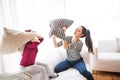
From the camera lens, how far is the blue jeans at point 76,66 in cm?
220

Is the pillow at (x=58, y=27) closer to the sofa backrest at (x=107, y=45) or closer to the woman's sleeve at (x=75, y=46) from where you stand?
the woman's sleeve at (x=75, y=46)

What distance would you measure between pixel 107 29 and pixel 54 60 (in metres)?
1.60

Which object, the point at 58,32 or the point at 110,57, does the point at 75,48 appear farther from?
the point at 110,57

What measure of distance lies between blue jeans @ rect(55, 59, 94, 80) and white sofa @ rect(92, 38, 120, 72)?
708 millimetres

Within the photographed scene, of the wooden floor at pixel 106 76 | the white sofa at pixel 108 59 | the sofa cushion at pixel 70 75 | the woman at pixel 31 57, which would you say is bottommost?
the wooden floor at pixel 106 76

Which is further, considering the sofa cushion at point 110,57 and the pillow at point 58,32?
the sofa cushion at point 110,57

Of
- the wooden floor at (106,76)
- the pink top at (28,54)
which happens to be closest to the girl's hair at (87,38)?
the pink top at (28,54)

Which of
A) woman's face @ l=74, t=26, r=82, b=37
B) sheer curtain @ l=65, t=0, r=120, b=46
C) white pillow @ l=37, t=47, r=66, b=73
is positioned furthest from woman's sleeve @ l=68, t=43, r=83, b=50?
sheer curtain @ l=65, t=0, r=120, b=46

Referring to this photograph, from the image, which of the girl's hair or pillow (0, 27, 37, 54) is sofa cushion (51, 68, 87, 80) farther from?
pillow (0, 27, 37, 54)

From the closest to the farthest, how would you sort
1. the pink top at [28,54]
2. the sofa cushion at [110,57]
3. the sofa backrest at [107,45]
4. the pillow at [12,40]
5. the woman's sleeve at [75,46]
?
the pillow at [12,40]
the pink top at [28,54]
the woman's sleeve at [75,46]
the sofa cushion at [110,57]
the sofa backrest at [107,45]

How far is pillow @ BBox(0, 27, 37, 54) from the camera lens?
1758 millimetres

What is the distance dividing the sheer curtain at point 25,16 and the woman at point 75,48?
39 centimetres

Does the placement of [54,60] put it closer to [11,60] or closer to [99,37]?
[11,60]

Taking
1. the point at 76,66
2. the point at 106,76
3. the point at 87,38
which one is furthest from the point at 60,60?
the point at 106,76
